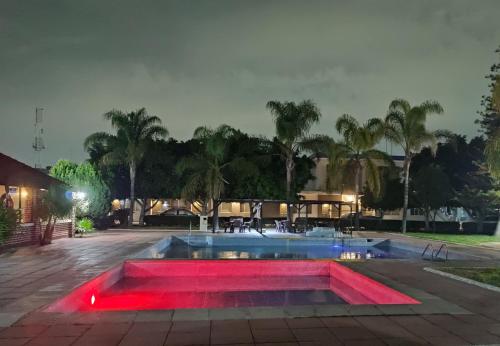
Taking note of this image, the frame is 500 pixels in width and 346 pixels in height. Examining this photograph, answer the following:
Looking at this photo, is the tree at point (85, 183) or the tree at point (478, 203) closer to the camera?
the tree at point (85, 183)

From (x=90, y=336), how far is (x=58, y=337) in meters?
0.36

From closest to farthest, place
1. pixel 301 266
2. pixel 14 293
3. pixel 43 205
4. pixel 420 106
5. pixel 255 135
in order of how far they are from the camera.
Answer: pixel 14 293, pixel 301 266, pixel 43 205, pixel 420 106, pixel 255 135

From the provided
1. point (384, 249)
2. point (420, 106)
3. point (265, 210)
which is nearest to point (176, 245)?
point (384, 249)

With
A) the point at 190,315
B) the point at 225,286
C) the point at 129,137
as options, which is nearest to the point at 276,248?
the point at 225,286

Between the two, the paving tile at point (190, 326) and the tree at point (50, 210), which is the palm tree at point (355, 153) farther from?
the paving tile at point (190, 326)

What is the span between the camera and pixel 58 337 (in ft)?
17.5

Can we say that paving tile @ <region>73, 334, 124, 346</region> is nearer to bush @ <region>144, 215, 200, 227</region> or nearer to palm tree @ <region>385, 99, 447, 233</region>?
palm tree @ <region>385, 99, 447, 233</region>

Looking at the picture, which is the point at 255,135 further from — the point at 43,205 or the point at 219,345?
the point at 219,345

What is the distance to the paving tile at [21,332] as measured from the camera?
17.6ft

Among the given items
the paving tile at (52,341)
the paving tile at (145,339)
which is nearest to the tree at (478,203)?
the paving tile at (145,339)

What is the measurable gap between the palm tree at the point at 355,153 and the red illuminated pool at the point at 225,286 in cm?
1616

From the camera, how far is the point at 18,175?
15.7 m

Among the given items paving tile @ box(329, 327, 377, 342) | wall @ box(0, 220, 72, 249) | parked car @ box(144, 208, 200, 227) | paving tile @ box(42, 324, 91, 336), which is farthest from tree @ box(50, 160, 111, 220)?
paving tile @ box(329, 327, 377, 342)

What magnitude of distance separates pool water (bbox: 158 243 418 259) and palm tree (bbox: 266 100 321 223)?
7.09m
